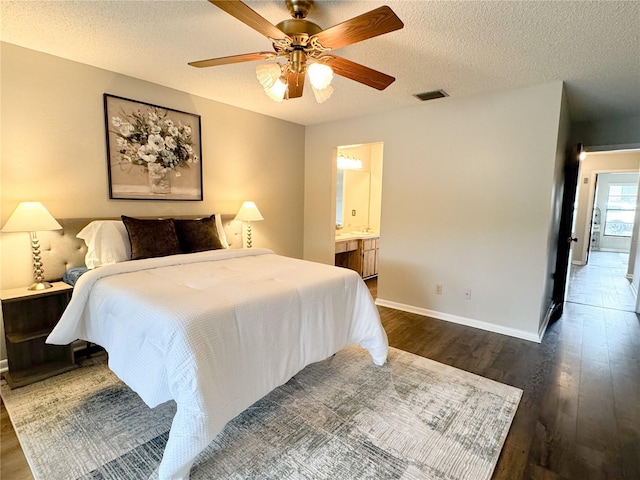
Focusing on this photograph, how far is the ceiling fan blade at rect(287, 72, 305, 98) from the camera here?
7.06ft

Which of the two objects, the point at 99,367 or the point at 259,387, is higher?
the point at 259,387

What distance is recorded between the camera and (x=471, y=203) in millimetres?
3479

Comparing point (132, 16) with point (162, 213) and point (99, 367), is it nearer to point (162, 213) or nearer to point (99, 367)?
point (162, 213)

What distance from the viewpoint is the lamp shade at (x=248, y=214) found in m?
3.85

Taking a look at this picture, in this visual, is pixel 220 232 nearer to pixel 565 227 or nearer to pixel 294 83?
pixel 294 83

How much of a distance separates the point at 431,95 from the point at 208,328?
123 inches

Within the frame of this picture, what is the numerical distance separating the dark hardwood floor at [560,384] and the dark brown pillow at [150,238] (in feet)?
4.44

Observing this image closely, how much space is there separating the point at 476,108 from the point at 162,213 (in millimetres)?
3454

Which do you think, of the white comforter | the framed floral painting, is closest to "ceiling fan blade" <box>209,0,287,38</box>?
the white comforter

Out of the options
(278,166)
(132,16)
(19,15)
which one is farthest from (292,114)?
(19,15)

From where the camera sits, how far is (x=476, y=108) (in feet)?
11.0

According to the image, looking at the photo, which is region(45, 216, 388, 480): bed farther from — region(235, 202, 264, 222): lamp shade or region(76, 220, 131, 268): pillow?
region(235, 202, 264, 222): lamp shade

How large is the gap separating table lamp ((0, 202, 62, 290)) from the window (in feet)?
41.4

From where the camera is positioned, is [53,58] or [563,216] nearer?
[53,58]
